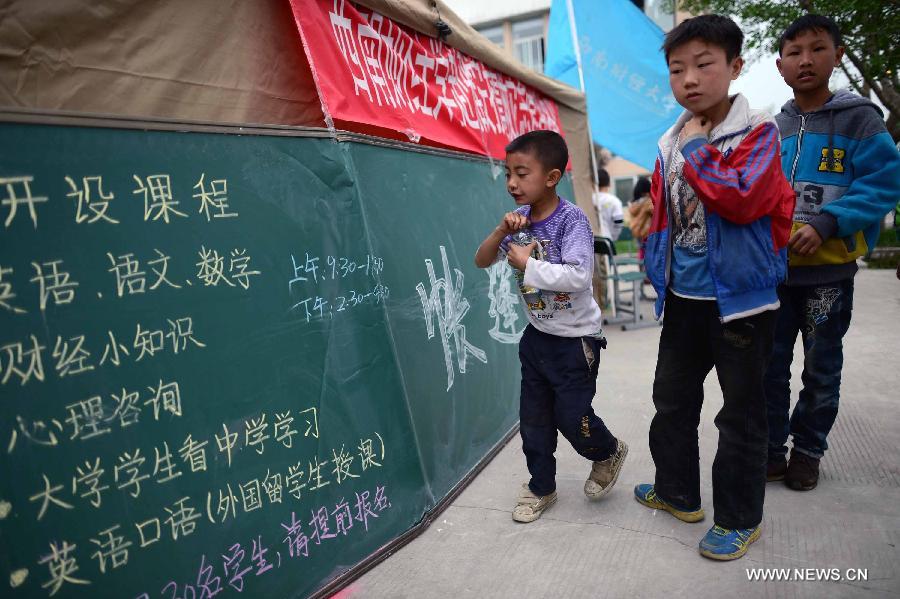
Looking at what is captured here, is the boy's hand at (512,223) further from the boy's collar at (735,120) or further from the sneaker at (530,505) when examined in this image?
the sneaker at (530,505)

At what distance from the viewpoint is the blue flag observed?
23.6 feet

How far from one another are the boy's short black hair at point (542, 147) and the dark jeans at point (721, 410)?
2.44 ft

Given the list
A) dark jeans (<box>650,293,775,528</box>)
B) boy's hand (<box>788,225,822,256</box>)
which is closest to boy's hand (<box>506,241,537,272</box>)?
dark jeans (<box>650,293,775,528</box>)

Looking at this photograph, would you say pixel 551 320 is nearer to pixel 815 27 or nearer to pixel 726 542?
pixel 726 542

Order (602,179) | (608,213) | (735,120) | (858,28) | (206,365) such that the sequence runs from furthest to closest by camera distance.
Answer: (602,179) → (608,213) → (858,28) → (735,120) → (206,365)

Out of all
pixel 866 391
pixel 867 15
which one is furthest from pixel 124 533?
pixel 867 15

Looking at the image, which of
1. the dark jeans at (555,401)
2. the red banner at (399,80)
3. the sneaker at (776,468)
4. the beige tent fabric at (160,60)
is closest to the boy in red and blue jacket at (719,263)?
the dark jeans at (555,401)

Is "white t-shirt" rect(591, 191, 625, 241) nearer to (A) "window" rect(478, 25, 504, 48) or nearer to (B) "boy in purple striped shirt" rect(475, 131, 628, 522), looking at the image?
(B) "boy in purple striped shirt" rect(475, 131, 628, 522)

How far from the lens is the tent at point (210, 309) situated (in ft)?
5.20

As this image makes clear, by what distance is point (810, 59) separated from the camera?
2.65 meters

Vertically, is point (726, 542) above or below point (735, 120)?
below

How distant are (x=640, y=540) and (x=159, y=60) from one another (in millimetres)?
2561

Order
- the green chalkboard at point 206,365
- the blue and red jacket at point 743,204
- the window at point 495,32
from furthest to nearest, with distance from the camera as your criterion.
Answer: the window at point 495,32 → the blue and red jacket at point 743,204 → the green chalkboard at point 206,365

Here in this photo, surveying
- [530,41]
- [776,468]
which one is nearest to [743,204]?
[776,468]
